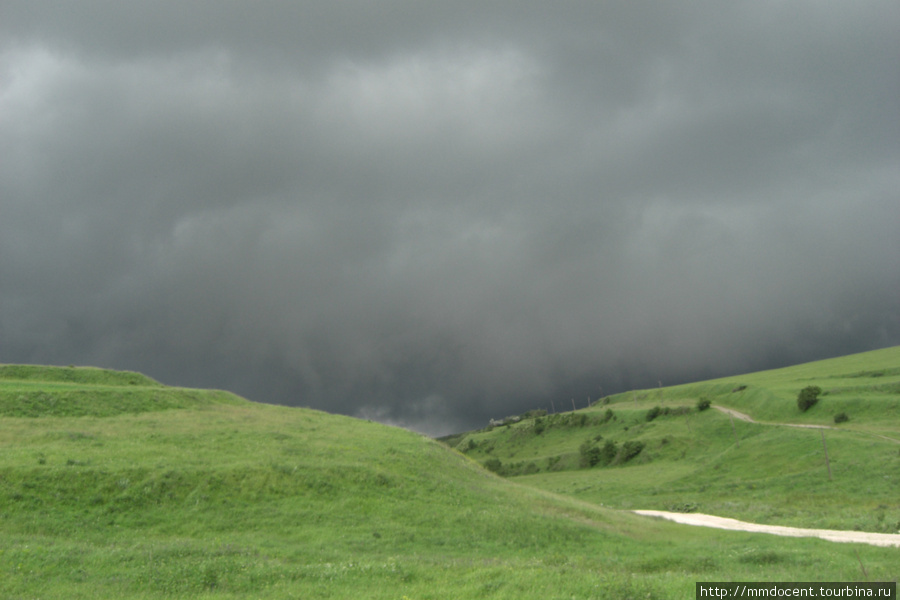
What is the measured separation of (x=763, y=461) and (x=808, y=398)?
27293mm

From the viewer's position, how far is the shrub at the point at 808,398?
96062 mm

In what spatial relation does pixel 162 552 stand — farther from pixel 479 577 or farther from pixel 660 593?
pixel 660 593

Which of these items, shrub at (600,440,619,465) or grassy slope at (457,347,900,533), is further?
shrub at (600,440,619,465)

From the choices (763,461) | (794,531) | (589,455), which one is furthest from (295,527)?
(589,455)

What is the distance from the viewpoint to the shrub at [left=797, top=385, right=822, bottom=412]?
315ft

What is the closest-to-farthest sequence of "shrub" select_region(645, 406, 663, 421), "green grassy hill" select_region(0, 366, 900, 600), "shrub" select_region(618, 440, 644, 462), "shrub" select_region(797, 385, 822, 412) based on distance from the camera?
"green grassy hill" select_region(0, 366, 900, 600) < "shrub" select_region(797, 385, 822, 412) < "shrub" select_region(618, 440, 644, 462) < "shrub" select_region(645, 406, 663, 421)

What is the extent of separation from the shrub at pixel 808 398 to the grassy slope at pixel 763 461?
1302 mm

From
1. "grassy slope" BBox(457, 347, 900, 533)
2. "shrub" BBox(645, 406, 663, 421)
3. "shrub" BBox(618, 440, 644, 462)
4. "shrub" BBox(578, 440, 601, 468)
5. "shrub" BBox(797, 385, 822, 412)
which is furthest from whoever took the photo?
"shrub" BBox(645, 406, 663, 421)

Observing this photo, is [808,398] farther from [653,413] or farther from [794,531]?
[794,531]

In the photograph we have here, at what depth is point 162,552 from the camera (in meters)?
20.5

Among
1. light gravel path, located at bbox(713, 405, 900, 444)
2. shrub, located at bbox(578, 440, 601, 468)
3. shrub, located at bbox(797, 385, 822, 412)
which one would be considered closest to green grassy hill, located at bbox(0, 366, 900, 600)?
light gravel path, located at bbox(713, 405, 900, 444)

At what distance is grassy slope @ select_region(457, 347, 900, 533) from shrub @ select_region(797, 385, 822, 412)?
130 centimetres

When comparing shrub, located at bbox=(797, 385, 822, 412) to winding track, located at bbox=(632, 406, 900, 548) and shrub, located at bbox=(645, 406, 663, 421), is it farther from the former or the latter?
shrub, located at bbox=(645, 406, 663, 421)

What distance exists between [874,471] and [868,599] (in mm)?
59778
